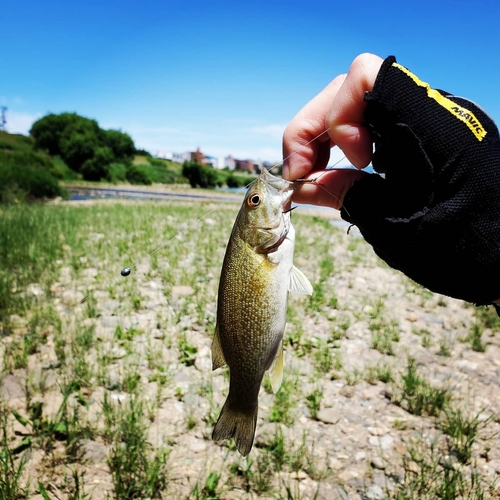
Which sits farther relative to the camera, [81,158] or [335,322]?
[81,158]

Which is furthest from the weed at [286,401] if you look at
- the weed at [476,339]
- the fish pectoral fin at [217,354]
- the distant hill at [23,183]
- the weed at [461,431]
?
the distant hill at [23,183]

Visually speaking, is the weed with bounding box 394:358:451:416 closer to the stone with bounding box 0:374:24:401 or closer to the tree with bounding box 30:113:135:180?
the stone with bounding box 0:374:24:401

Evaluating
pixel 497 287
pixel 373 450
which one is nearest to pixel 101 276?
pixel 373 450

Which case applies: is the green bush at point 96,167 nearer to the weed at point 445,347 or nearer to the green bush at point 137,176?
the green bush at point 137,176

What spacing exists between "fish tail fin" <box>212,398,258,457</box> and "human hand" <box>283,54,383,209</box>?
147cm

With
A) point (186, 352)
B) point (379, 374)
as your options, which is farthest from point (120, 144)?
point (379, 374)

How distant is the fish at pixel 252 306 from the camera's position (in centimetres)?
238

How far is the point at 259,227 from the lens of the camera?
253 centimetres

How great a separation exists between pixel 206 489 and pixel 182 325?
2968mm

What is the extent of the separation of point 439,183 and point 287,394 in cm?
302

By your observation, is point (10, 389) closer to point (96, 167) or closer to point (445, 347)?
point (445, 347)

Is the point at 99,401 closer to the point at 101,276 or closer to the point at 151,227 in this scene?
the point at 101,276

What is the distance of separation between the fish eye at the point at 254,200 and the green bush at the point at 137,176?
62.4m

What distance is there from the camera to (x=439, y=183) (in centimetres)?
221
